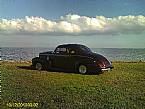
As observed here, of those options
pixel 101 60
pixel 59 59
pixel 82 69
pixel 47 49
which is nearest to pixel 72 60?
pixel 59 59

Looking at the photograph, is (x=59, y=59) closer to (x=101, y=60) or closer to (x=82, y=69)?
(x=82, y=69)

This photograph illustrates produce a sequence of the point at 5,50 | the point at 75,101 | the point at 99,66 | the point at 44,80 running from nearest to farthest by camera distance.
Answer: the point at 75,101
the point at 5,50
the point at 44,80
the point at 99,66

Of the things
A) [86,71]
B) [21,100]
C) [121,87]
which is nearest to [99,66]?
[86,71]

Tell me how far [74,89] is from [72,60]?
5.45 ft

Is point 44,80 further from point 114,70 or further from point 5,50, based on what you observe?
point 114,70

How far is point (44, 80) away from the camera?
8617 mm

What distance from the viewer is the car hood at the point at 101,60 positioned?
883 cm

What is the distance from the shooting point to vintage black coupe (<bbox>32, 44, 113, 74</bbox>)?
8.90 m

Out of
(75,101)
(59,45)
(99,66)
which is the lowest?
(75,101)

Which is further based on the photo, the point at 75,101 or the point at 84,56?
the point at 84,56

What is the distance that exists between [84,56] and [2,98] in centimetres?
302

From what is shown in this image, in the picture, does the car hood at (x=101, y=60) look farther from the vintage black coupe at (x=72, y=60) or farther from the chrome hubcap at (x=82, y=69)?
the chrome hubcap at (x=82, y=69)

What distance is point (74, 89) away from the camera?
320 inches

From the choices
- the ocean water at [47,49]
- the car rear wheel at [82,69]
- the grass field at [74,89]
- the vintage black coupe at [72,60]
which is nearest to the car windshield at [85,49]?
the vintage black coupe at [72,60]
